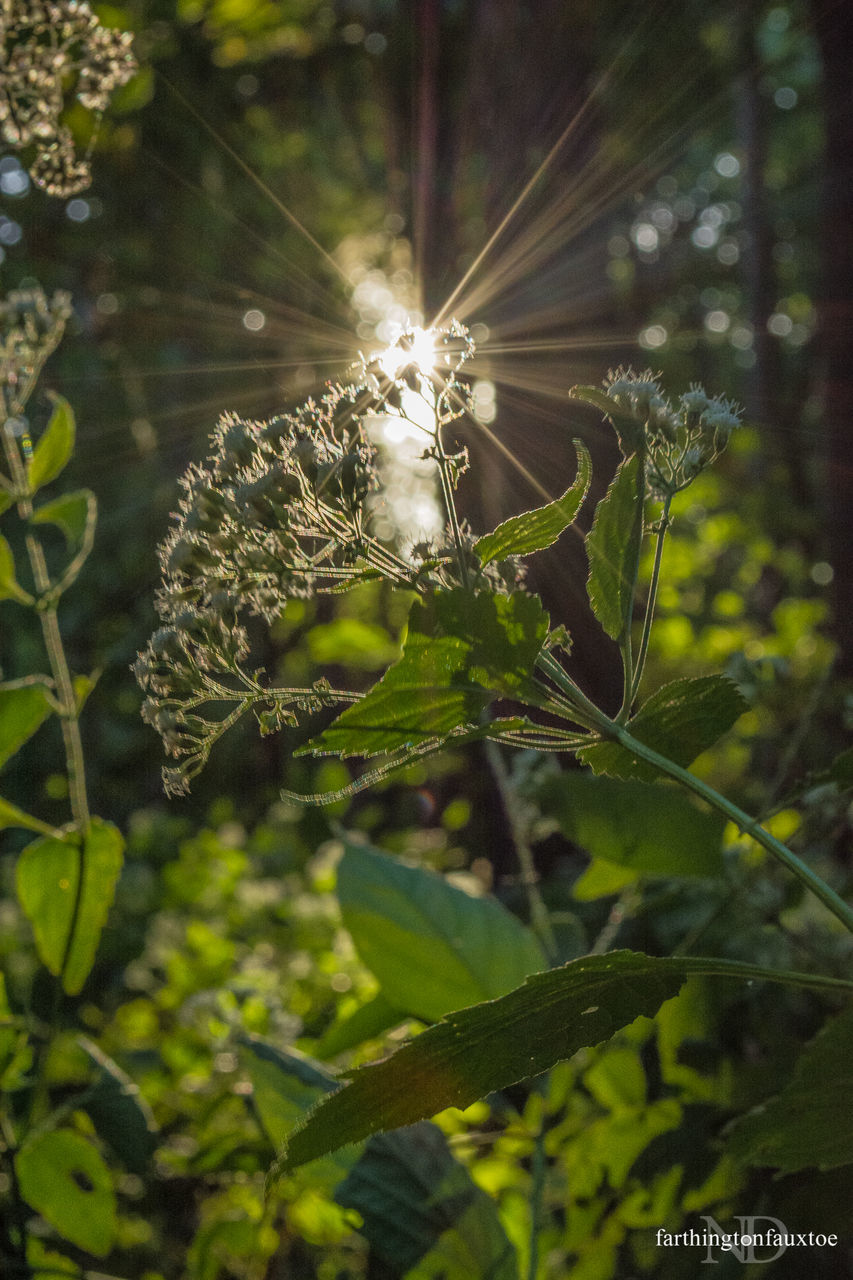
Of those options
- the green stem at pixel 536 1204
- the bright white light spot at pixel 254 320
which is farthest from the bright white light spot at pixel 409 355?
the bright white light spot at pixel 254 320

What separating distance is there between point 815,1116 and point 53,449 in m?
0.99

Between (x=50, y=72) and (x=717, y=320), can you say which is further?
(x=717, y=320)

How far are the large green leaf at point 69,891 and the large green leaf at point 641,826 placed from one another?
538mm

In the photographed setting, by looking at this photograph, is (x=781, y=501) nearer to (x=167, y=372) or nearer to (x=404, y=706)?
(x=167, y=372)

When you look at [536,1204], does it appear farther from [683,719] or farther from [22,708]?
[22,708]

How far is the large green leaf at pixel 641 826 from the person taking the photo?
39.6 inches

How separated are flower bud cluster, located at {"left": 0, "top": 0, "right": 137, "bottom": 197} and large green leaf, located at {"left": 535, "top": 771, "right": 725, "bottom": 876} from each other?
983mm

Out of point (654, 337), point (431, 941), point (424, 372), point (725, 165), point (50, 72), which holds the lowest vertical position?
point (431, 941)

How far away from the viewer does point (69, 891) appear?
0.97m

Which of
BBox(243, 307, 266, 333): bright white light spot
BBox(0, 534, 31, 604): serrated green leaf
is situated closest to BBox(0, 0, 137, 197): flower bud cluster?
BBox(0, 534, 31, 604): serrated green leaf

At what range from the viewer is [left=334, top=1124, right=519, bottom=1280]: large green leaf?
85cm

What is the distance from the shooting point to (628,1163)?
1090 millimetres

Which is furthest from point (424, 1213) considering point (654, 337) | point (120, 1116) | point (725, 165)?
point (725, 165)

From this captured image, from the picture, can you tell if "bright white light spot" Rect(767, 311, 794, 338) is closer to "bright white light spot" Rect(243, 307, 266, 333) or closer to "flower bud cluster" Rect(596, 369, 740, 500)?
"bright white light spot" Rect(243, 307, 266, 333)
